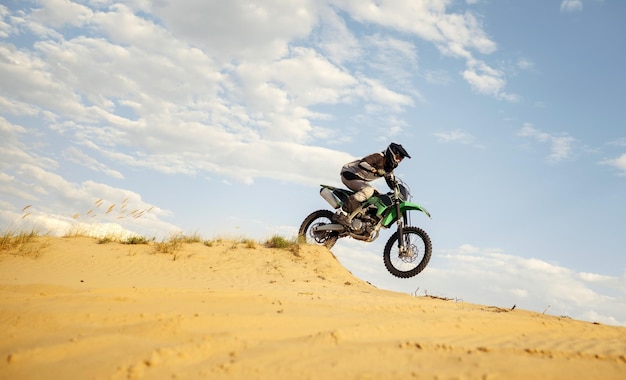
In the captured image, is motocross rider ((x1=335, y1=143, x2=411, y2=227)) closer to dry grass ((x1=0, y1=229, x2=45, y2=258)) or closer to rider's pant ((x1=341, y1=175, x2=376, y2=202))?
rider's pant ((x1=341, y1=175, x2=376, y2=202))

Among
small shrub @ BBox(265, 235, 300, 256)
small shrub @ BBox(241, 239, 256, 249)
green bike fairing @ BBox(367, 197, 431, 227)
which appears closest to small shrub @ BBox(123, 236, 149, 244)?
small shrub @ BBox(241, 239, 256, 249)

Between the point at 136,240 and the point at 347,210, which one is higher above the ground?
the point at 347,210

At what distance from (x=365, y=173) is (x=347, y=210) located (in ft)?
3.08

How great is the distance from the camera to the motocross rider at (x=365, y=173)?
9595mm

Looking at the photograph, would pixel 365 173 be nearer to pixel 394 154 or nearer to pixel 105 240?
pixel 394 154

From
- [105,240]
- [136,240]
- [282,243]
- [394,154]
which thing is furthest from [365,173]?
[105,240]

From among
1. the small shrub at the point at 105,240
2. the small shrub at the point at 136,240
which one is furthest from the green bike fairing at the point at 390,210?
the small shrub at the point at 105,240

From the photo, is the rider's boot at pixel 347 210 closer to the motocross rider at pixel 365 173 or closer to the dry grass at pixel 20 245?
the motocross rider at pixel 365 173

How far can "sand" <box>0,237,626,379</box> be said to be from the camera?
9.60ft

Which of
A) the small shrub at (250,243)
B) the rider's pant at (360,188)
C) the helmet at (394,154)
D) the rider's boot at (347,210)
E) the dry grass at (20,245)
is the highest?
the helmet at (394,154)

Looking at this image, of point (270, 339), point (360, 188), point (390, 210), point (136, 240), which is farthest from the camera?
point (136, 240)

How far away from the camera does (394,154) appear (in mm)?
9500

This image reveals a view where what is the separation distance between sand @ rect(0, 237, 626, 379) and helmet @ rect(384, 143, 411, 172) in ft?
14.1

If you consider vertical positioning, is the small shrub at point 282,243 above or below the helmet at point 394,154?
below
